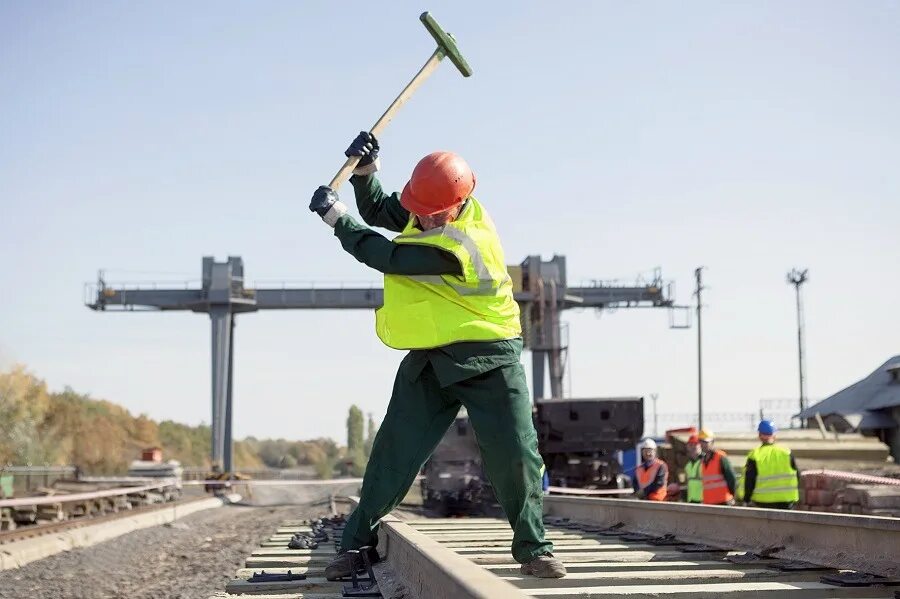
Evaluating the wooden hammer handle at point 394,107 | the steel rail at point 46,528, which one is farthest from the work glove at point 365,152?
the steel rail at point 46,528

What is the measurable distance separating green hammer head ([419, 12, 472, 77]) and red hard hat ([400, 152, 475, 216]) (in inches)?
58.1

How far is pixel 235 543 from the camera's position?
14.6 meters

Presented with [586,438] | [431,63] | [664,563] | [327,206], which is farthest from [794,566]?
[586,438]

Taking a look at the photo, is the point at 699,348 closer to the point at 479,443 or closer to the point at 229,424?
the point at 229,424

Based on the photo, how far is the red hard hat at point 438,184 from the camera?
4.52 meters

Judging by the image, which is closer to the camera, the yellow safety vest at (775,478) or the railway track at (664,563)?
the railway track at (664,563)

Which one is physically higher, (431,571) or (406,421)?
(406,421)

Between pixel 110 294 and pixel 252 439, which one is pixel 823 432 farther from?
pixel 252 439

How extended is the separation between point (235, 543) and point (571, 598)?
11.5 meters

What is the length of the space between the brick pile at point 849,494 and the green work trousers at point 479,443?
23.3 feet

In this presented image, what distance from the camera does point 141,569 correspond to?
36.6 ft

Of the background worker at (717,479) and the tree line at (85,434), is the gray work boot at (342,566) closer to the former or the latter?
the background worker at (717,479)

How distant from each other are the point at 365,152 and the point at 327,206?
0.43 metres

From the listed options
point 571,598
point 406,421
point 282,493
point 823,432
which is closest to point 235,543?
point 406,421
